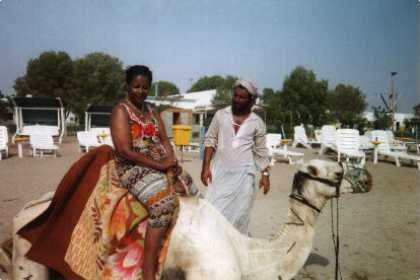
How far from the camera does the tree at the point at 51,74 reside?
4488 cm

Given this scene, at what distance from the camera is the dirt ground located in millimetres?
4785

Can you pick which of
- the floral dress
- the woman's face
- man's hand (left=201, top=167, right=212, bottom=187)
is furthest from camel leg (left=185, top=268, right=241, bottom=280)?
man's hand (left=201, top=167, right=212, bottom=187)

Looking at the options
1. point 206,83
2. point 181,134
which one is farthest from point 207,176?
point 206,83

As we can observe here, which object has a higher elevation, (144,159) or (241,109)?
(241,109)

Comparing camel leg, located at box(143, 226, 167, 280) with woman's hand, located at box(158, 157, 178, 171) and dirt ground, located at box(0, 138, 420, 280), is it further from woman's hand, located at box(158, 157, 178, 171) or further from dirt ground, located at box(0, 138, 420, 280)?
dirt ground, located at box(0, 138, 420, 280)

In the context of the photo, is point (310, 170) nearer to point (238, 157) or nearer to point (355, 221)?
point (238, 157)

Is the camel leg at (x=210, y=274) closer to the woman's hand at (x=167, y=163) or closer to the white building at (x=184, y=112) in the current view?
the woman's hand at (x=167, y=163)

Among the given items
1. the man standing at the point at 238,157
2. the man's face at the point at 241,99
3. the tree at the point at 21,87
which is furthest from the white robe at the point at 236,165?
the tree at the point at 21,87

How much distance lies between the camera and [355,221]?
712 centimetres

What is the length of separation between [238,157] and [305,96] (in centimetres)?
4148

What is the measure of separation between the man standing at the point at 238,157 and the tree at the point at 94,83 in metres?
40.0

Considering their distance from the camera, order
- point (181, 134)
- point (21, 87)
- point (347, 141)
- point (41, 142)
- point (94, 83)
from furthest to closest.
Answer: point (21, 87) → point (94, 83) → point (181, 134) → point (41, 142) → point (347, 141)

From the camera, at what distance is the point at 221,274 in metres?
2.31

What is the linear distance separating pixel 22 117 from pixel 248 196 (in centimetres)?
3035
